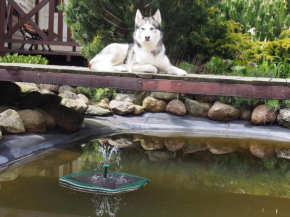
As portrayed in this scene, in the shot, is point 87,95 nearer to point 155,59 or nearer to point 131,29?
point 131,29

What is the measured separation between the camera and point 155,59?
6273 mm

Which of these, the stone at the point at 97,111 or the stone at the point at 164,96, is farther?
the stone at the point at 164,96

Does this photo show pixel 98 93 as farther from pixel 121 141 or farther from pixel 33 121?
pixel 33 121

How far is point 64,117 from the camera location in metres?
7.34

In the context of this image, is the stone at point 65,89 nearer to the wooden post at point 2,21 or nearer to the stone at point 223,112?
the wooden post at point 2,21

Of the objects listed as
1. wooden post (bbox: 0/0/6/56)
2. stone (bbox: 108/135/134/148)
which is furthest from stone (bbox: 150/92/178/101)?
wooden post (bbox: 0/0/6/56)

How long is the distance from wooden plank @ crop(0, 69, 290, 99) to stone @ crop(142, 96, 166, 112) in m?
3.61

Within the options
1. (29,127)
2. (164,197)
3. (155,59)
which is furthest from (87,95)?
(164,197)

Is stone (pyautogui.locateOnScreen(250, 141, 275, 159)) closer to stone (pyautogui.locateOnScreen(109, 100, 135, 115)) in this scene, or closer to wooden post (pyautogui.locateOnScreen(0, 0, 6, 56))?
stone (pyautogui.locateOnScreen(109, 100, 135, 115))

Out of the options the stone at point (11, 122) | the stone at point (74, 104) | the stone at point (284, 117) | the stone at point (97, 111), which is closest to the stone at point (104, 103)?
the stone at point (97, 111)

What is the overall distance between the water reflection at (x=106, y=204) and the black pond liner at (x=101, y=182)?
0.12m

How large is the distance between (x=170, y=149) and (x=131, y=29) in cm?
382

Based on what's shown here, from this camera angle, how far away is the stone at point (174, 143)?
716cm

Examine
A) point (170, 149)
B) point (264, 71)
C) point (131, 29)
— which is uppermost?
point (131, 29)
